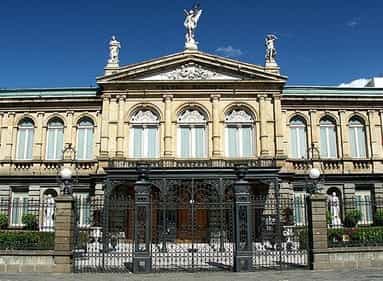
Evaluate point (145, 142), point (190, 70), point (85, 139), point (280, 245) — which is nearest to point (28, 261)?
point (280, 245)

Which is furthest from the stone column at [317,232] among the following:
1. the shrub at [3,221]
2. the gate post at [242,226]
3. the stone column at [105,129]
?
the shrub at [3,221]

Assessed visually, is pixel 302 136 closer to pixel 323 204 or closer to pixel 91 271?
pixel 323 204

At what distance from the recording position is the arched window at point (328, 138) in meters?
31.7

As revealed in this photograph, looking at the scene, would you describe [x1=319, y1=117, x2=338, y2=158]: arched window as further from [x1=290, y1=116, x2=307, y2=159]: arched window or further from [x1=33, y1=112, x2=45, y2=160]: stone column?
[x1=33, y1=112, x2=45, y2=160]: stone column

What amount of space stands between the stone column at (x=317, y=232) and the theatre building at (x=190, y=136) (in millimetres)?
10850

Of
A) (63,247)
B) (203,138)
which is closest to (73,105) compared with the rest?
(203,138)

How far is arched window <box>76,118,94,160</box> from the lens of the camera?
31656 millimetres

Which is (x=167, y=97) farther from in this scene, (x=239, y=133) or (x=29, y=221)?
(x=29, y=221)

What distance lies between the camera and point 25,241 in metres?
17.2

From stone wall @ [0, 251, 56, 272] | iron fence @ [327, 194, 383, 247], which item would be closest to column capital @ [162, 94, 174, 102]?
iron fence @ [327, 194, 383, 247]

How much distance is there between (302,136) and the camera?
32.0 m

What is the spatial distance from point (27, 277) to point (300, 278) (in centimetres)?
873

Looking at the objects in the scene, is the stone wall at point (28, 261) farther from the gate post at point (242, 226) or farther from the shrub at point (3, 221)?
the shrub at point (3, 221)

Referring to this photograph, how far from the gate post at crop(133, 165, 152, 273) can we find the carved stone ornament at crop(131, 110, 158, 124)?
13674 mm
